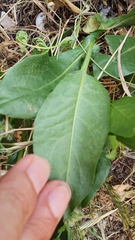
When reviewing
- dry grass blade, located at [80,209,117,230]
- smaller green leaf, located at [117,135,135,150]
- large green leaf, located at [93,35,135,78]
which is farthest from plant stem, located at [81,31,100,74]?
dry grass blade, located at [80,209,117,230]

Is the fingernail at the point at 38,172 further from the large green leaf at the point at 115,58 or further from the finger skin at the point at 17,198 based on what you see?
the large green leaf at the point at 115,58

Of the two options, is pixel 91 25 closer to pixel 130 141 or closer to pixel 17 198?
pixel 130 141

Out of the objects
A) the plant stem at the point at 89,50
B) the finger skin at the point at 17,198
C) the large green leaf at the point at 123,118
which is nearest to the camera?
the finger skin at the point at 17,198

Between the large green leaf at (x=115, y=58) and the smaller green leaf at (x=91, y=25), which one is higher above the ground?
the smaller green leaf at (x=91, y=25)

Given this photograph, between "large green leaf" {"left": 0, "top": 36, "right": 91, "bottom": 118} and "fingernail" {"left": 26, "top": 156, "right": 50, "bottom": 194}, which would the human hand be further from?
"large green leaf" {"left": 0, "top": 36, "right": 91, "bottom": 118}

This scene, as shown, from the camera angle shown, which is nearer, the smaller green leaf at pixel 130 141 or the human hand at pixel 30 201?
the human hand at pixel 30 201

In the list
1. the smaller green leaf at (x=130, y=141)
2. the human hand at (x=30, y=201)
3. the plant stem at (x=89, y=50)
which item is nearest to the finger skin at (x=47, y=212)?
the human hand at (x=30, y=201)

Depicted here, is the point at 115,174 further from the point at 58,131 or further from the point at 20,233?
the point at 20,233
